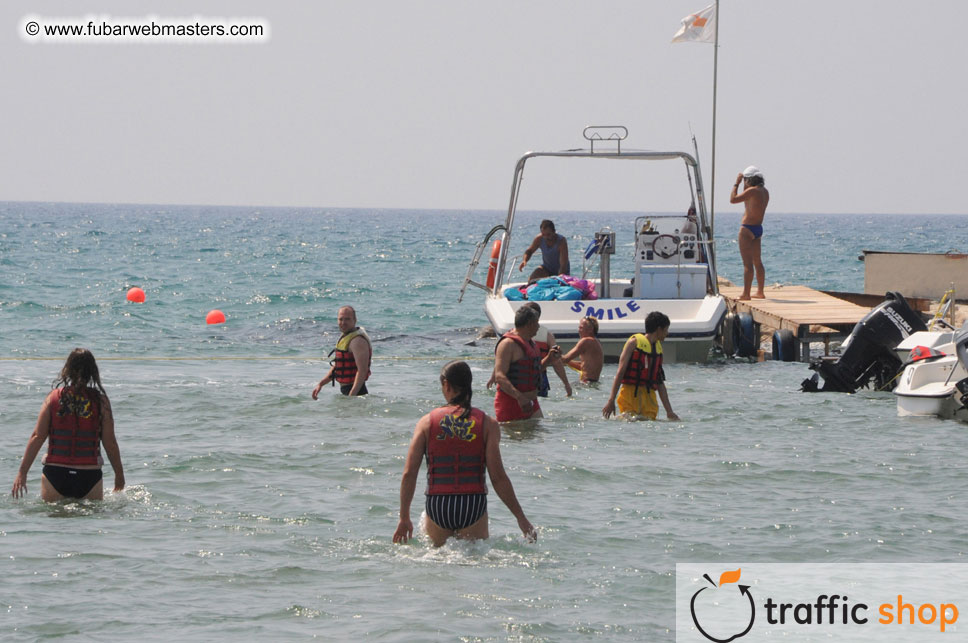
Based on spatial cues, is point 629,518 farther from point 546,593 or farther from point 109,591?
point 109,591

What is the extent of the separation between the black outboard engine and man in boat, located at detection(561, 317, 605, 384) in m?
2.61

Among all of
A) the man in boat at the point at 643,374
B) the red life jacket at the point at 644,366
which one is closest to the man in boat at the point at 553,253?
the man in boat at the point at 643,374

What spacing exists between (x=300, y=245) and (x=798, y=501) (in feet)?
233

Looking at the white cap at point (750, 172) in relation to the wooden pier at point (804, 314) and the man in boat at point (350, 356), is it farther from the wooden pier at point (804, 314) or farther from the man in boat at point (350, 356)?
the man in boat at point (350, 356)

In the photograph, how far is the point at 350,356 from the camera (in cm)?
1278

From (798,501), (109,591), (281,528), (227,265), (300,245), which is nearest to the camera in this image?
(109,591)

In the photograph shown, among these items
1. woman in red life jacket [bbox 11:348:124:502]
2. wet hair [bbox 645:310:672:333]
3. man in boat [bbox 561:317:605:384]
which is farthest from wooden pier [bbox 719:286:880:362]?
woman in red life jacket [bbox 11:348:124:502]

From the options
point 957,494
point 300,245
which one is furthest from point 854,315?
point 300,245

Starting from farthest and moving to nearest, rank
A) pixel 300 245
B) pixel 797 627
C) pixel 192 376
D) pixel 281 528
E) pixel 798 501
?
pixel 300 245 → pixel 192 376 → pixel 798 501 → pixel 281 528 → pixel 797 627

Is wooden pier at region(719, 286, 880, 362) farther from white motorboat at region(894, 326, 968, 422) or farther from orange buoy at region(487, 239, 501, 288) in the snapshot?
white motorboat at region(894, 326, 968, 422)

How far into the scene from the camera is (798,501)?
927 cm

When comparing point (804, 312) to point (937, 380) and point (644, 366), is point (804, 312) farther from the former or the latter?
point (644, 366)

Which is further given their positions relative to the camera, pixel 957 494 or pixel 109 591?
pixel 957 494

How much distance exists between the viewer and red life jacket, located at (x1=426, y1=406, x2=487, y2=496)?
691 cm
